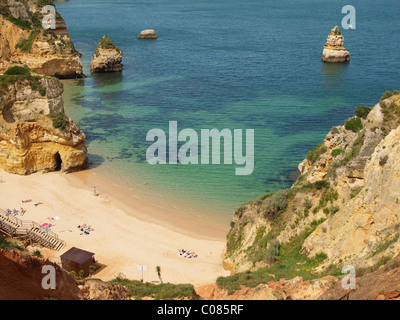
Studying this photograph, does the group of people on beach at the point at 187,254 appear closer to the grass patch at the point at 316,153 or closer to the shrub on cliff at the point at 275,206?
the shrub on cliff at the point at 275,206

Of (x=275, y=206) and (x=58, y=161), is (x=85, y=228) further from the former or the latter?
(x=275, y=206)

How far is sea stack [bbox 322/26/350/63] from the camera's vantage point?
8828cm

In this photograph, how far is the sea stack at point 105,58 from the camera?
271 ft

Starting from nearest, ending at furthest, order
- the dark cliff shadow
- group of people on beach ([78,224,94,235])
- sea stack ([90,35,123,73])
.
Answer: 1. group of people on beach ([78,224,94,235])
2. the dark cliff shadow
3. sea stack ([90,35,123,73])

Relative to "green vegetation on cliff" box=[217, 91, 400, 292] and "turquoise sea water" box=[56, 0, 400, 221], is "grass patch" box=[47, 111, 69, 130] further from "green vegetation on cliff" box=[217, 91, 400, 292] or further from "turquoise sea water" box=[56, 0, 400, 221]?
"green vegetation on cliff" box=[217, 91, 400, 292]

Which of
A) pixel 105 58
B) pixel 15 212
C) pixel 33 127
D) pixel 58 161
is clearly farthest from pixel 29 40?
pixel 15 212

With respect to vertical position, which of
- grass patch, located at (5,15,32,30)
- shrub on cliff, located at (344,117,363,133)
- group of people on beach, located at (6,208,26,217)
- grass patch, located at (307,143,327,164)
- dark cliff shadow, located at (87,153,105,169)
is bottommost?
group of people on beach, located at (6,208,26,217)

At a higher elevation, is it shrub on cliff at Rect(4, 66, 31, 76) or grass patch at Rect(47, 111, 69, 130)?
shrub on cliff at Rect(4, 66, 31, 76)

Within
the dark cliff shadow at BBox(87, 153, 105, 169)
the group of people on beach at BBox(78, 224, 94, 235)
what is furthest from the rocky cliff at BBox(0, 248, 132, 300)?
the dark cliff shadow at BBox(87, 153, 105, 169)

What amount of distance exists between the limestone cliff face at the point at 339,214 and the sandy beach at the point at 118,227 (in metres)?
3.85

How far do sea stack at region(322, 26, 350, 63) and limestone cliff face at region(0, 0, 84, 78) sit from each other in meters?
51.3

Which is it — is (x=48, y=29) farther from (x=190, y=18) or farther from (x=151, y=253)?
(x=190, y=18)

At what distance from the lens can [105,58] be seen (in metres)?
82.7
